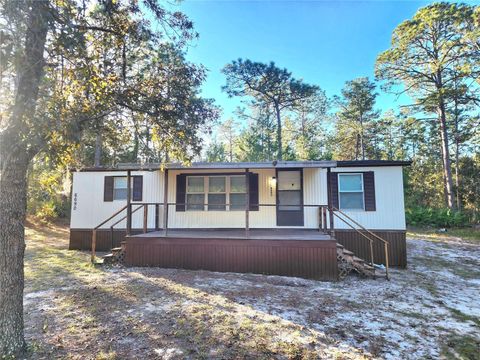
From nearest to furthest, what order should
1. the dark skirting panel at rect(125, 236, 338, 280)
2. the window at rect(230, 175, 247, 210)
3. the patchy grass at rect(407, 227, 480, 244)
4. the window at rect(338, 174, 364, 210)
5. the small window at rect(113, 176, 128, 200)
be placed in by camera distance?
1. the dark skirting panel at rect(125, 236, 338, 280)
2. the window at rect(338, 174, 364, 210)
3. the window at rect(230, 175, 247, 210)
4. the small window at rect(113, 176, 128, 200)
5. the patchy grass at rect(407, 227, 480, 244)

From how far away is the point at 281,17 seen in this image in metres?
10.4

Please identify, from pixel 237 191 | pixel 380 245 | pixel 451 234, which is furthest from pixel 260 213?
pixel 451 234

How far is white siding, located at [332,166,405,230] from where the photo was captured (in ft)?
28.6

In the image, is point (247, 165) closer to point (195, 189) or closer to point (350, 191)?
point (195, 189)

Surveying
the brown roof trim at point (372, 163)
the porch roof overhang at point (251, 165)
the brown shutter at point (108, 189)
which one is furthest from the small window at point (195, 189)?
the brown roof trim at point (372, 163)

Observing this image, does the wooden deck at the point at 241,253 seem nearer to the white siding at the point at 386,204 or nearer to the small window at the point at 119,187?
the white siding at the point at 386,204

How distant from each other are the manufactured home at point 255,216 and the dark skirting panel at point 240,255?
0.02 meters

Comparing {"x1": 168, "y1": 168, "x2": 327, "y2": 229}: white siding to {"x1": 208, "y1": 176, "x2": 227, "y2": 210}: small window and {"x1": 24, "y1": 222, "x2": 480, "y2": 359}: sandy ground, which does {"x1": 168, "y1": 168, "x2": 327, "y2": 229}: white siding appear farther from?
{"x1": 24, "y1": 222, "x2": 480, "y2": 359}: sandy ground

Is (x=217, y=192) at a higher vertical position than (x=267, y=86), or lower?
lower

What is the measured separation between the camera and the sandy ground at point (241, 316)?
336 cm

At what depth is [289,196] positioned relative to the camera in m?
9.30

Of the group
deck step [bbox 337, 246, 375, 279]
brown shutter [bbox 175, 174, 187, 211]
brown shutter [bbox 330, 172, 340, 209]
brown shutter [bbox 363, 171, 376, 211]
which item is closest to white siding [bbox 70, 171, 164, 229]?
brown shutter [bbox 175, 174, 187, 211]

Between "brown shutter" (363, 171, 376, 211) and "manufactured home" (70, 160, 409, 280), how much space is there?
0.09ft

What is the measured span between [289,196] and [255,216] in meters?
1.29
